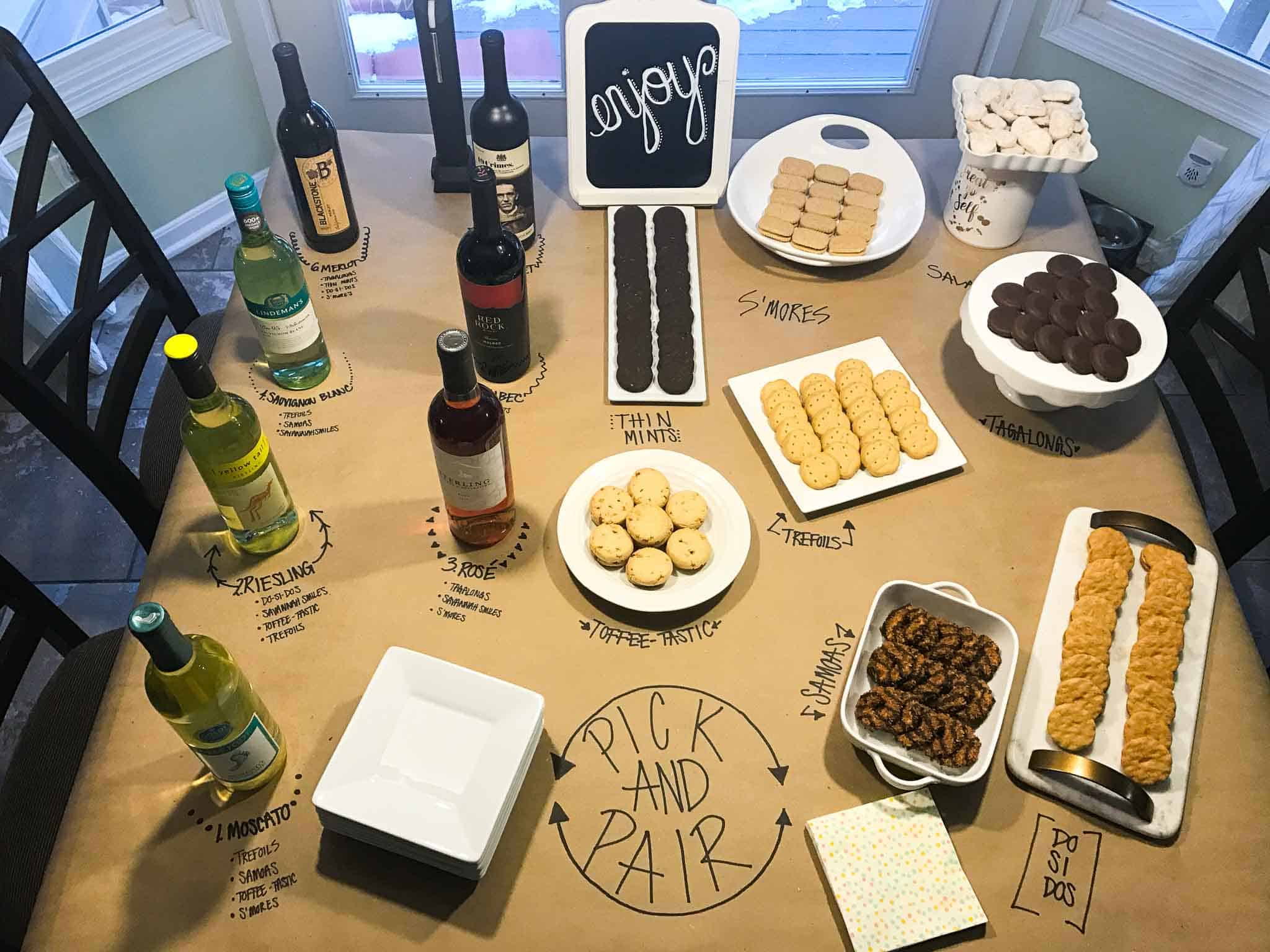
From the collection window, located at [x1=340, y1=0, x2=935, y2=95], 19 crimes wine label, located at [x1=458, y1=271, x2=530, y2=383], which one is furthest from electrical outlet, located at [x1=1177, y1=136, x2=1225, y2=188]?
19 crimes wine label, located at [x1=458, y1=271, x2=530, y2=383]

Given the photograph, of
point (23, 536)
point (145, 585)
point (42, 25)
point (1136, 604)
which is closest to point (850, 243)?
point (1136, 604)

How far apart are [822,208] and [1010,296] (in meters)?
A: 0.37

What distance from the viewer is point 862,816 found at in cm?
88

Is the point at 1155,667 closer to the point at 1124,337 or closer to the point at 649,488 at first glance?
the point at 1124,337

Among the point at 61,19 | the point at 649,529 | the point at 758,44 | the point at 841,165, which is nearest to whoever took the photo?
the point at 649,529

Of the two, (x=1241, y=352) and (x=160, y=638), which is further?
(x=1241, y=352)

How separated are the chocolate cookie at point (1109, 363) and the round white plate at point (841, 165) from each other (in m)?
0.38

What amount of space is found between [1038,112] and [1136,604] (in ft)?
2.50

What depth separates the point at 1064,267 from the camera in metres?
1.24

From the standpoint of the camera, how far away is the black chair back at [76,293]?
3.78ft

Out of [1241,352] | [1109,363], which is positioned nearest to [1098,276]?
[1109,363]

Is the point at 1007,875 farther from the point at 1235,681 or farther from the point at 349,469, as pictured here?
the point at 349,469

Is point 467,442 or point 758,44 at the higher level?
point 467,442

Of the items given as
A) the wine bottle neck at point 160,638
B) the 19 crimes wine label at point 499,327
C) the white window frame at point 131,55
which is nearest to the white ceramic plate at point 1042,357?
the 19 crimes wine label at point 499,327
